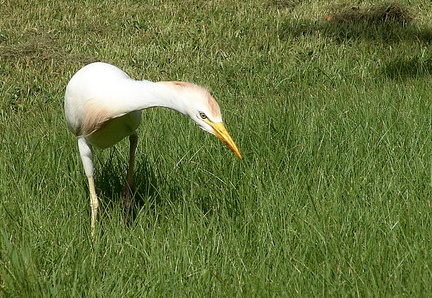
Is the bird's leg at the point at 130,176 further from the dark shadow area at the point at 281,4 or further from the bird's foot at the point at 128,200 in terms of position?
the dark shadow area at the point at 281,4

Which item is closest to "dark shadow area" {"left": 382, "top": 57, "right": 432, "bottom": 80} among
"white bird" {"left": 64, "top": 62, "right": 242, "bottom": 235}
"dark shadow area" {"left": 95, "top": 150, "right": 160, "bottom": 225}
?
"dark shadow area" {"left": 95, "top": 150, "right": 160, "bottom": 225}

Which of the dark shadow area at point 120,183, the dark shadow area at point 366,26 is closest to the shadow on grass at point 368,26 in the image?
the dark shadow area at point 366,26

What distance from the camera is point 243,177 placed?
12.3 feet

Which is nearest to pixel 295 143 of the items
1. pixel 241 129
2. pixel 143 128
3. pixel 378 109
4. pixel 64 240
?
pixel 241 129

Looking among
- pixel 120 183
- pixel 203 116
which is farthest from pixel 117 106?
pixel 120 183

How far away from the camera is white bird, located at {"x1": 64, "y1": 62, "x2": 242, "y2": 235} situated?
2.85 metres

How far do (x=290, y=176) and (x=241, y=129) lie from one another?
69 centimetres

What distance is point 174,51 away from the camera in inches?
272

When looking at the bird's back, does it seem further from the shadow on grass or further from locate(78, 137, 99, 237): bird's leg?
the shadow on grass

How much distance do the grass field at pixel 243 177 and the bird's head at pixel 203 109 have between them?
21.1 inches

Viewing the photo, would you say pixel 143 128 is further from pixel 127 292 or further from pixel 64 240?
pixel 127 292

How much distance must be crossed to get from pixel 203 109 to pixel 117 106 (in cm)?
49

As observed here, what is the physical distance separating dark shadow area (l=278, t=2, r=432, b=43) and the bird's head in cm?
424

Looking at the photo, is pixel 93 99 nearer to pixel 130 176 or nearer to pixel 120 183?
pixel 130 176
